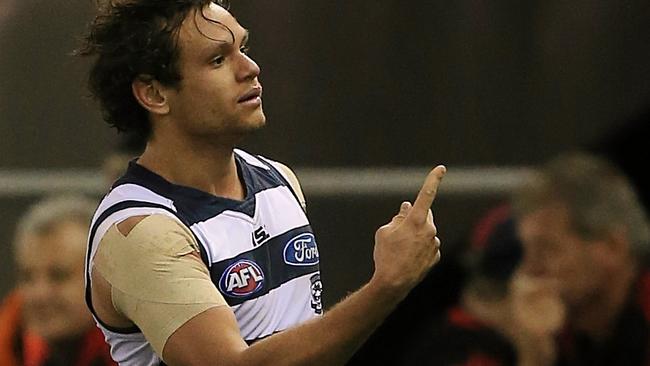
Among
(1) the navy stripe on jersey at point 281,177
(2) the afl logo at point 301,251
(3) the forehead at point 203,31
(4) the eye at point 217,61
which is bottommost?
(2) the afl logo at point 301,251

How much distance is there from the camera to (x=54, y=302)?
616cm

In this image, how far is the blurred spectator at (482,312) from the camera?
18.5ft

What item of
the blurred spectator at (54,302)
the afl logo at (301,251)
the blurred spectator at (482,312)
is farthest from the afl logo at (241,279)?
the blurred spectator at (54,302)

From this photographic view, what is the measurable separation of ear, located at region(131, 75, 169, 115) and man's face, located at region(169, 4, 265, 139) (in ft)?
0.16

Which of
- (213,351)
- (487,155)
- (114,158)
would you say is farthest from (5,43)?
(213,351)

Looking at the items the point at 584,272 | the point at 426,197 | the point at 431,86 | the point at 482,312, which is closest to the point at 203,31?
the point at 426,197

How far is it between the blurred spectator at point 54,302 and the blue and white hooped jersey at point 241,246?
2510 mm

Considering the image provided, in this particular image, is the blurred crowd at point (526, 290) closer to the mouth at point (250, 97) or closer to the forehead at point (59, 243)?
the forehead at point (59, 243)

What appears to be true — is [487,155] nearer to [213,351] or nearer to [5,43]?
[5,43]

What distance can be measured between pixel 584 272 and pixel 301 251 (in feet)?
6.79

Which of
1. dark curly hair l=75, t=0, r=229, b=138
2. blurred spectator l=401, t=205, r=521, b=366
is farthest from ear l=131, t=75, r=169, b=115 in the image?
blurred spectator l=401, t=205, r=521, b=366

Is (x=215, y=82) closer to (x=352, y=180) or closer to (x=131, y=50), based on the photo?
(x=131, y=50)

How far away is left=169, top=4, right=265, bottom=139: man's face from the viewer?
11.4 feet

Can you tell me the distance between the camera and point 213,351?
3.21m
